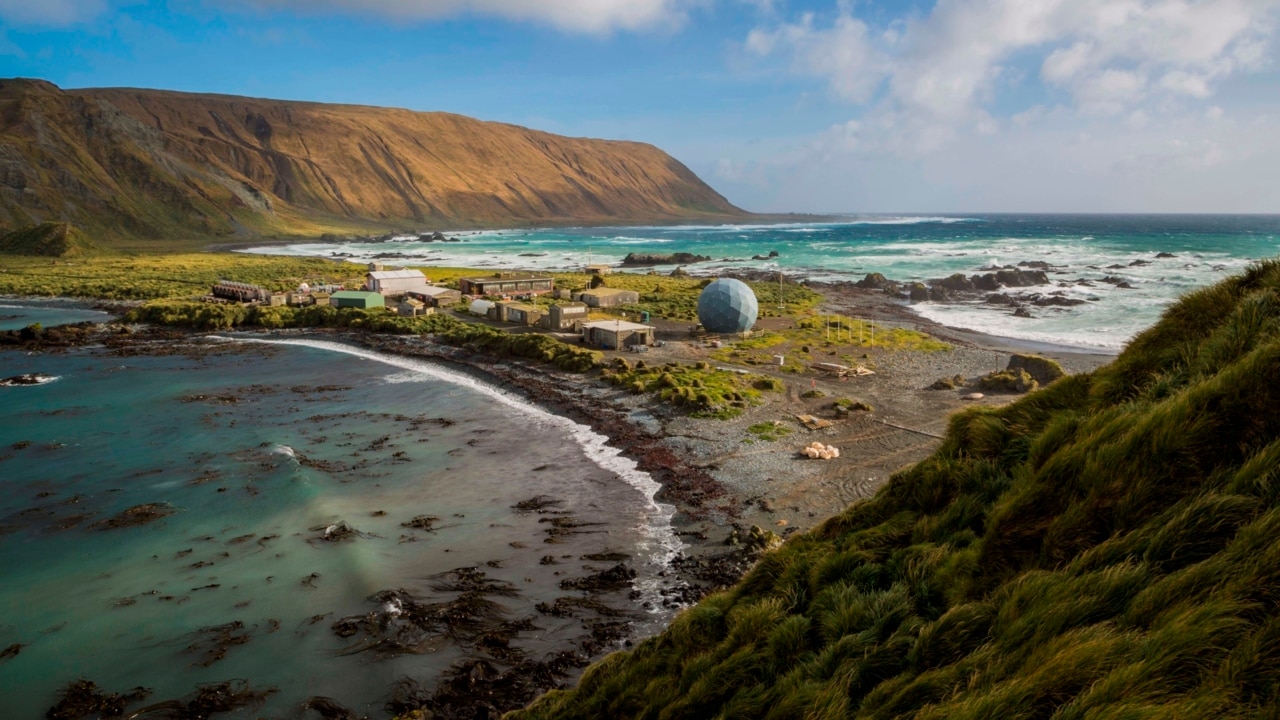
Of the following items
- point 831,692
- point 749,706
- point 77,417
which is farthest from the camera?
point 77,417

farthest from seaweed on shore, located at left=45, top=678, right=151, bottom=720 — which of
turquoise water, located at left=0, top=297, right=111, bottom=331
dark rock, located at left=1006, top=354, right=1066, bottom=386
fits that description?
turquoise water, located at left=0, top=297, right=111, bottom=331

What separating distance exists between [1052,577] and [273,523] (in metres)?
20.8

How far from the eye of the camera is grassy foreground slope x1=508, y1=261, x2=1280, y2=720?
4.07 metres

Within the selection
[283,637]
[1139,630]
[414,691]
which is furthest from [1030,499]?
[283,637]

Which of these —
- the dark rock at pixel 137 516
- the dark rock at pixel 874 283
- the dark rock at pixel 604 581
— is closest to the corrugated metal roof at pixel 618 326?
the dark rock at pixel 137 516

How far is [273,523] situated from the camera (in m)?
20.4

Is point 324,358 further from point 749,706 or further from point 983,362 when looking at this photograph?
point 749,706

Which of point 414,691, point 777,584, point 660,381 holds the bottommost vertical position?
point 414,691

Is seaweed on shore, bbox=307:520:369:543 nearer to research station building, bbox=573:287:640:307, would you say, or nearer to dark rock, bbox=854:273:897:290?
research station building, bbox=573:287:640:307

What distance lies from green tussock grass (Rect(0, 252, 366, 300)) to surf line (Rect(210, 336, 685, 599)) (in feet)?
112

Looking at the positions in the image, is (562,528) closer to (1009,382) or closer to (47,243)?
(1009,382)

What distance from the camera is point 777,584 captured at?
8266mm

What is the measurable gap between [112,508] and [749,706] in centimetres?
2300

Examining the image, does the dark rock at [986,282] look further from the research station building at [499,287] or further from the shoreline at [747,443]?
the research station building at [499,287]
